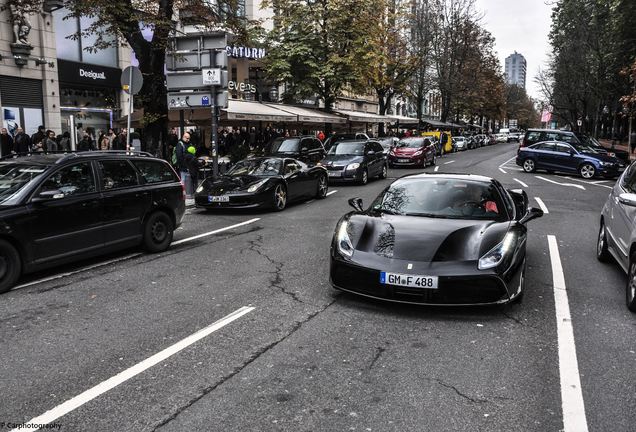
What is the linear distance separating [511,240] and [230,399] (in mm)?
3335

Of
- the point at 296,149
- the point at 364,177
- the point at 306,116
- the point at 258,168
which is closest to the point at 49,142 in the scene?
the point at 258,168

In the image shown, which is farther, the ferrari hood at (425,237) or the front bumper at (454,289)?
the ferrari hood at (425,237)

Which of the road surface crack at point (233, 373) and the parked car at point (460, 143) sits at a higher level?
the parked car at point (460, 143)

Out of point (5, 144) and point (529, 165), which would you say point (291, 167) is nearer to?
point (5, 144)

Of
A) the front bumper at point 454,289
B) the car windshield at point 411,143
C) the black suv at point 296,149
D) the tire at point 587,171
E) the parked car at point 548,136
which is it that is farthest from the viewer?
the car windshield at point 411,143

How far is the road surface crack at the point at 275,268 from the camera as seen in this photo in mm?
6114

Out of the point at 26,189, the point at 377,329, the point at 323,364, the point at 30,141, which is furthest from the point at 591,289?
the point at 30,141

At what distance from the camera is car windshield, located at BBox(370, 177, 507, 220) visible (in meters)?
6.19

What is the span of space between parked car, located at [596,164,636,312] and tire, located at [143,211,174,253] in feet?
20.7

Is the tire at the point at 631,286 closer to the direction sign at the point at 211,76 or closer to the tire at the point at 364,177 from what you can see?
the direction sign at the point at 211,76

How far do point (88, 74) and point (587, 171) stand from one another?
21.9m

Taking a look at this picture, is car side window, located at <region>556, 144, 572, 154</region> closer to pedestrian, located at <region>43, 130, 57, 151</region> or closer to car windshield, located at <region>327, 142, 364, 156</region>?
car windshield, located at <region>327, 142, 364, 156</region>

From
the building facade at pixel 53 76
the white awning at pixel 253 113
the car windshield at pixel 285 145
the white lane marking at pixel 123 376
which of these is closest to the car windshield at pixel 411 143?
the white awning at pixel 253 113

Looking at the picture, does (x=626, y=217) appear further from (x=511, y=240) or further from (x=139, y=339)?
(x=139, y=339)
